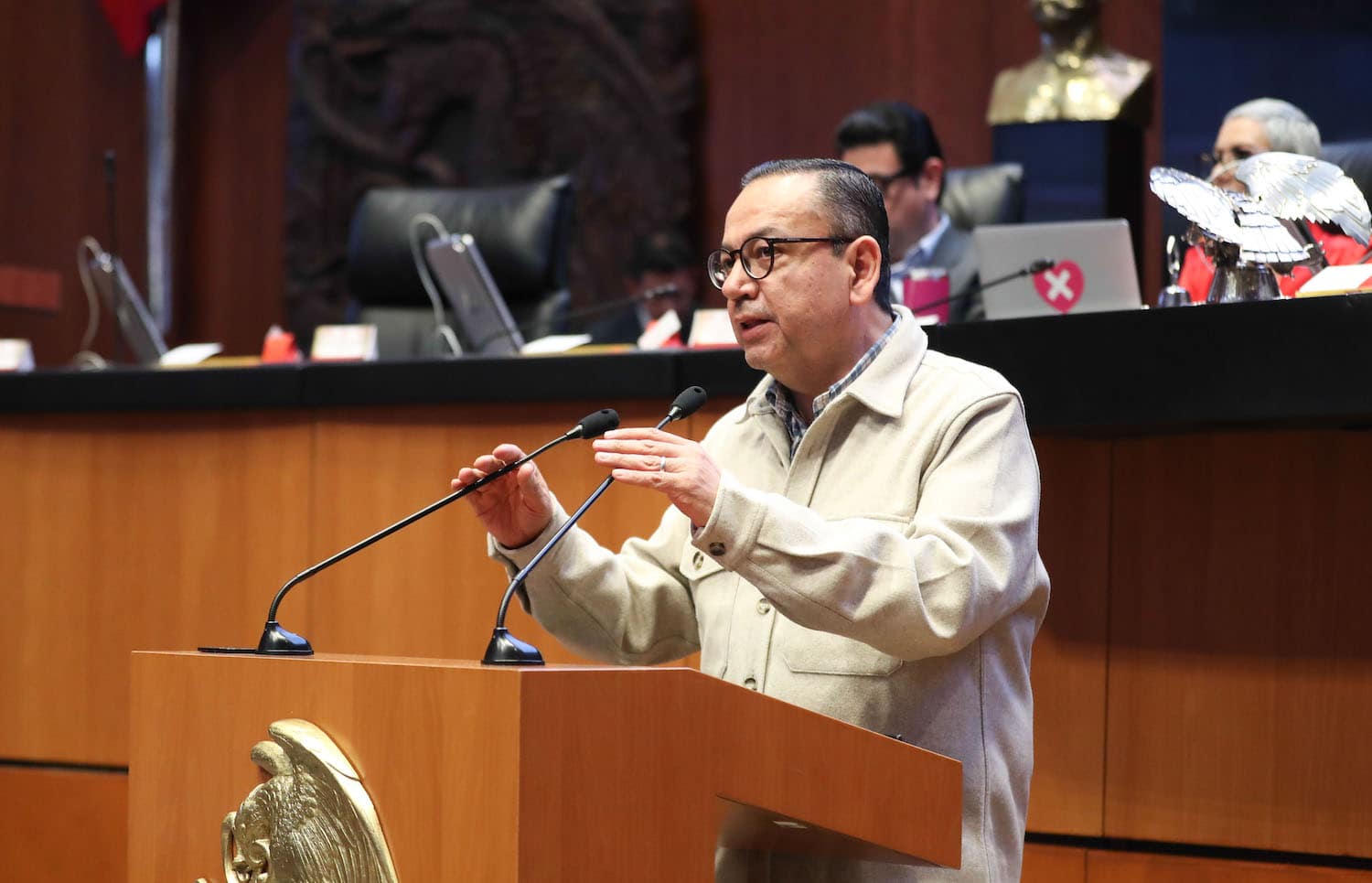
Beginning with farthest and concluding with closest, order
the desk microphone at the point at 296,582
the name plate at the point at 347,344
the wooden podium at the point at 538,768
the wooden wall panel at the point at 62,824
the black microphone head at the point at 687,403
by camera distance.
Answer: the name plate at the point at 347,344 → the wooden wall panel at the point at 62,824 → the black microphone head at the point at 687,403 → the desk microphone at the point at 296,582 → the wooden podium at the point at 538,768

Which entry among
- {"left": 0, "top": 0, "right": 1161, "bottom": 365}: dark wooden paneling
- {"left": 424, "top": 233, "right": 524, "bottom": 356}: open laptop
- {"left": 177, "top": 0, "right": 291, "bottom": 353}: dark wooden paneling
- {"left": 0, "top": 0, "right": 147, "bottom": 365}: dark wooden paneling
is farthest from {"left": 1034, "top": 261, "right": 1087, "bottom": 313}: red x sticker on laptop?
{"left": 177, "top": 0, "right": 291, "bottom": 353}: dark wooden paneling

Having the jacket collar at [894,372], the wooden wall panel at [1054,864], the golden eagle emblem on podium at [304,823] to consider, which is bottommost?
the wooden wall panel at [1054,864]

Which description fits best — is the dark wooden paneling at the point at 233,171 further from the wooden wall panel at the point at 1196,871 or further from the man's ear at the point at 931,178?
the wooden wall panel at the point at 1196,871

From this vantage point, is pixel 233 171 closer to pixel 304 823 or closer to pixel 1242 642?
pixel 1242 642

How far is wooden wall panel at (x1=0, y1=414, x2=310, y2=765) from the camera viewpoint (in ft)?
10.2

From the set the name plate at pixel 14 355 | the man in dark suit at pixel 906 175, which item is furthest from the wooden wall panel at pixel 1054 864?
the name plate at pixel 14 355

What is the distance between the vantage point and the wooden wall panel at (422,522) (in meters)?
2.85

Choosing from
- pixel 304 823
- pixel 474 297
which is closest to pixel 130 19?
pixel 474 297

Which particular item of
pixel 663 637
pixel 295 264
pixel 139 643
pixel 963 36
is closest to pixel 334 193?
pixel 295 264

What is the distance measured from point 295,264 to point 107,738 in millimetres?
3364

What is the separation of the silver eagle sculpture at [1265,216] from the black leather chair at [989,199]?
65.9 inches

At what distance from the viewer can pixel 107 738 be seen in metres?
3.20

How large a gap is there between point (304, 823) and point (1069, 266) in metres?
1.79

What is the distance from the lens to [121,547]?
10.6 ft
